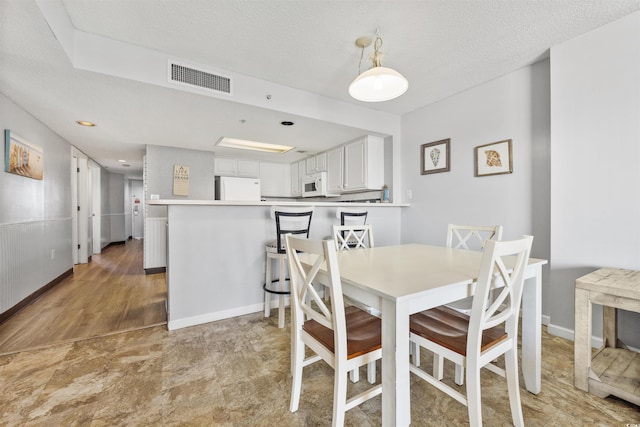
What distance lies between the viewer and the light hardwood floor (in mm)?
2125

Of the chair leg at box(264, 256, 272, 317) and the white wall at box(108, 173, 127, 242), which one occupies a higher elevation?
the white wall at box(108, 173, 127, 242)

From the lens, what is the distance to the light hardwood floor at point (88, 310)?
83.7 inches

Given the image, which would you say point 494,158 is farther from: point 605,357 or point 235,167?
point 235,167

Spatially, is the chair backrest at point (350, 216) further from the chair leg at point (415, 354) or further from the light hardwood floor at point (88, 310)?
the light hardwood floor at point (88, 310)

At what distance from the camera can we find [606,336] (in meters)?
1.77

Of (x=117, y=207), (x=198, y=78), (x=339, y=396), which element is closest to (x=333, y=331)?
(x=339, y=396)

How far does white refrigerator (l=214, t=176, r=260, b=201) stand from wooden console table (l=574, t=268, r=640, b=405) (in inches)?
180

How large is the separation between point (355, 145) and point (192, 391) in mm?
3457

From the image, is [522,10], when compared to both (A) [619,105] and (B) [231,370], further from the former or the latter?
(B) [231,370]

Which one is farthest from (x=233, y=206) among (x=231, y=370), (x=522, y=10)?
(x=522, y=10)

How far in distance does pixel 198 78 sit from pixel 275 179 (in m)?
3.30

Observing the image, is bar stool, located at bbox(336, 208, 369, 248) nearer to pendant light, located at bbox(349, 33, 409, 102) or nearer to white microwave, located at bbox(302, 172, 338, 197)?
pendant light, located at bbox(349, 33, 409, 102)

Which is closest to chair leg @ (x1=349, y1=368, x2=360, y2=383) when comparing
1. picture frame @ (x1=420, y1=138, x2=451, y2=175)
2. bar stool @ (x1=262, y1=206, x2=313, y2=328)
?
bar stool @ (x1=262, y1=206, x2=313, y2=328)

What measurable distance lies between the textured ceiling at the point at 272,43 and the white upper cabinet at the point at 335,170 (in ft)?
4.48
